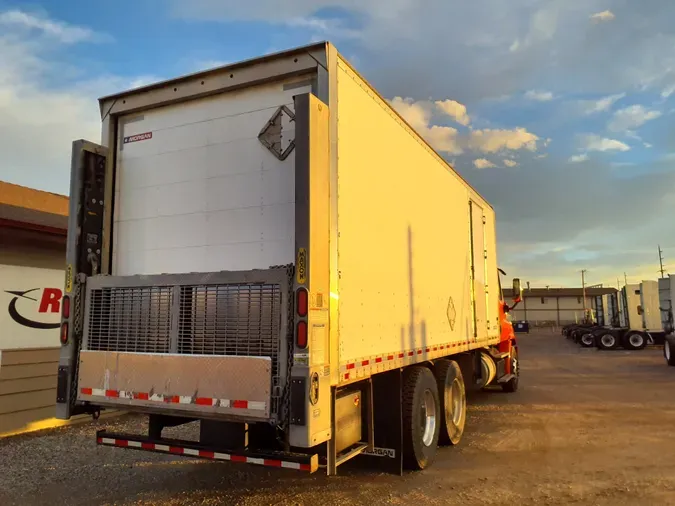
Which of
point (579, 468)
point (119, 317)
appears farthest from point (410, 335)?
point (119, 317)

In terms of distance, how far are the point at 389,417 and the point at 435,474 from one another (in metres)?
1.07

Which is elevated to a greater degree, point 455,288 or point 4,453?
point 455,288

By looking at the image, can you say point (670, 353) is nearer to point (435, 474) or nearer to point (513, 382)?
point (513, 382)

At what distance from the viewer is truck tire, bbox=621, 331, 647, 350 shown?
30500mm

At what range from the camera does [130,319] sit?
495 centimetres

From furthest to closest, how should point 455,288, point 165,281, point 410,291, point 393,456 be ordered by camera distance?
point 455,288 < point 410,291 < point 393,456 < point 165,281

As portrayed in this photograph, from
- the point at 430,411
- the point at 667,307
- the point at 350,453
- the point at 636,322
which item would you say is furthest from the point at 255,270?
the point at 636,322

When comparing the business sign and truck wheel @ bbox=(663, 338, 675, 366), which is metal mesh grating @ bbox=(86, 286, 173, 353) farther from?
truck wheel @ bbox=(663, 338, 675, 366)

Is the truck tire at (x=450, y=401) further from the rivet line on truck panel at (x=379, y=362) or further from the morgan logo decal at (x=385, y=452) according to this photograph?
the morgan logo decal at (x=385, y=452)

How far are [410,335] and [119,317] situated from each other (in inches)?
121

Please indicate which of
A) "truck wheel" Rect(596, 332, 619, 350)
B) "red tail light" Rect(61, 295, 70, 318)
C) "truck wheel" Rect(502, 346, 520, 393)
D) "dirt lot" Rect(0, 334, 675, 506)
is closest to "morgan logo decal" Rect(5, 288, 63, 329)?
"dirt lot" Rect(0, 334, 675, 506)

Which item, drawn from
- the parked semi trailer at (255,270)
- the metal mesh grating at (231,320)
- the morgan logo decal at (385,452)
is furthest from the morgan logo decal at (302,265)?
the morgan logo decal at (385,452)

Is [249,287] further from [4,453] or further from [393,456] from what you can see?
[4,453]

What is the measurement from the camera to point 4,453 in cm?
715
